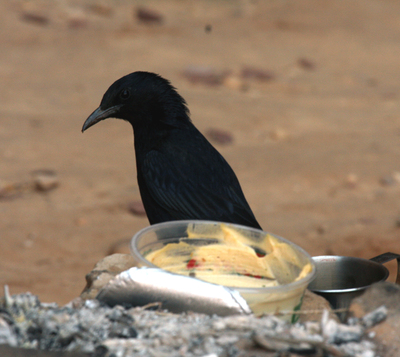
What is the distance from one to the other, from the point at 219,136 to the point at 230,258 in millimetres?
7408

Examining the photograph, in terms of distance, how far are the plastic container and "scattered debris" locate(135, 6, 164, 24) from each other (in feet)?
41.1

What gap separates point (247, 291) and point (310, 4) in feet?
48.5

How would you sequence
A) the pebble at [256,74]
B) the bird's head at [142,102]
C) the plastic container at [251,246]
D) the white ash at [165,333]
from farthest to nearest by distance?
the pebble at [256,74] → the bird's head at [142,102] → the plastic container at [251,246] → the white ash at [165,333]

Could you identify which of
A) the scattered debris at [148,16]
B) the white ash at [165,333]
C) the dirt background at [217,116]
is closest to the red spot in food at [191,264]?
the white ash at [165,333]

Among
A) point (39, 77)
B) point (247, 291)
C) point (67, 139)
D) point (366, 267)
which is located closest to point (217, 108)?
point (67, 139)

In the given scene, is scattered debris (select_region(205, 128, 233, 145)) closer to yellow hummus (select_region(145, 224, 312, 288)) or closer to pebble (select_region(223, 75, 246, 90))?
pebble (select_region(223, 75, 246, 90))

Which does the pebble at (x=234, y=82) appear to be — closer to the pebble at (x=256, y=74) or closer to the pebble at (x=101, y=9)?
the pebble at (x=256, y=74)

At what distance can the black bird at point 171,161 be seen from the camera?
3.93 metres

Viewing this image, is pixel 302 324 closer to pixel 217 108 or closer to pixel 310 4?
pixel 217 108

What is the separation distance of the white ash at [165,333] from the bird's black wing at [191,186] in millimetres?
1742

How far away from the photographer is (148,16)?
1469 cm

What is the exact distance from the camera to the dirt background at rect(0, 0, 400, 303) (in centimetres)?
734

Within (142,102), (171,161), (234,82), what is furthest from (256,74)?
(171,161)

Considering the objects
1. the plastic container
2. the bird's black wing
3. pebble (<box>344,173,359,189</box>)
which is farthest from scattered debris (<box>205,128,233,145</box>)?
the plastic container
